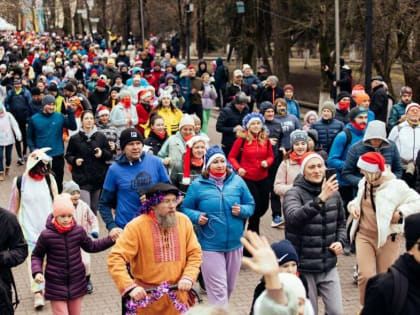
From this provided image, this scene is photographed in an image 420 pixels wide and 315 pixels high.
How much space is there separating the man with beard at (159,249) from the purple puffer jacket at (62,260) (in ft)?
3.41

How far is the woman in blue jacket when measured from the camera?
281 inches

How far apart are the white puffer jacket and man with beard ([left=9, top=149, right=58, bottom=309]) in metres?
3.53

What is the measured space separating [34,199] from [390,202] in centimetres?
378

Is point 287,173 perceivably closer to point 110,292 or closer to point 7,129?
point 110,292

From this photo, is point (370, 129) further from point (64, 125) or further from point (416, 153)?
point (64, 125)

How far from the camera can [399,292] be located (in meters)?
3.96

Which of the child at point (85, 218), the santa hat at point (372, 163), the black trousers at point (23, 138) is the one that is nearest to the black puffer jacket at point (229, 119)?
the child at point (85, 218)

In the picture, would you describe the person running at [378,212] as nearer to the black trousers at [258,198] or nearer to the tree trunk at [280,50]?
the black trousers at [258,198]

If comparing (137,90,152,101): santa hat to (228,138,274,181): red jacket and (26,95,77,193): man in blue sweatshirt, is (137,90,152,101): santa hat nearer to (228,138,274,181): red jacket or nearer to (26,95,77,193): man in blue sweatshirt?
(26,95,77,193): man in blue sweatshirt

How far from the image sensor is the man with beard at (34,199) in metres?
8.20

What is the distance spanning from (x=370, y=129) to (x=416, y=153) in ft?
7.69

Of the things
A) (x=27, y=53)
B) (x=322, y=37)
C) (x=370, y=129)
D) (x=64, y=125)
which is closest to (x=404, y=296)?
(x=370, y=129)

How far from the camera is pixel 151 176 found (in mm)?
7320

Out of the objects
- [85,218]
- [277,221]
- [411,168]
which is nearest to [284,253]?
[85,218]
